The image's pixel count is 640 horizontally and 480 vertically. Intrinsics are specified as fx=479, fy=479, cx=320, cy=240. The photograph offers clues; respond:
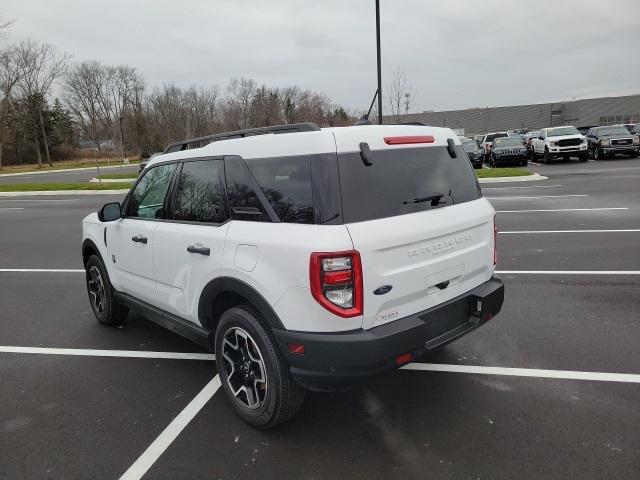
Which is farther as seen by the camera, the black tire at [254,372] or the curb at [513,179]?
the curb at [513,179]

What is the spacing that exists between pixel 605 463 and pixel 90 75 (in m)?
87.2

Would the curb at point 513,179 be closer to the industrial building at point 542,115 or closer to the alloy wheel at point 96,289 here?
the alloy wheel at point 96,289

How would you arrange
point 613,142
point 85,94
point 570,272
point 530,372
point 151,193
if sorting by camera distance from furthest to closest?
1. point 85,94
2. point 613,142
3. point 570,272
4. point 151,193
5. point 530,372

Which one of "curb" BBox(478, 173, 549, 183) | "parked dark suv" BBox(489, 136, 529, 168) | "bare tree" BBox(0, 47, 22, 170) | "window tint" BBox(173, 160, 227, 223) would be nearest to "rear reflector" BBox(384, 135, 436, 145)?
"window tint" BBox(173, 160, 227, 223)

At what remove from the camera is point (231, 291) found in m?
3.04

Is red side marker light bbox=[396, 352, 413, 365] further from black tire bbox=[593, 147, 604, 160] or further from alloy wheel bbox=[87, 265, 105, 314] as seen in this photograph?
black tire bbox=[593, 147, 604, 160]

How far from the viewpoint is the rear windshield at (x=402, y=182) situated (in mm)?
2705

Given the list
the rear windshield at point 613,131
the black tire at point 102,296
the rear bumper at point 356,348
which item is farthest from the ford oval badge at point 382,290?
the rear windshield at point 613,131

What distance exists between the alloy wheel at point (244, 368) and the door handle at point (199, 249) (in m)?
→ 0.53

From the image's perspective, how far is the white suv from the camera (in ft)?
8.59

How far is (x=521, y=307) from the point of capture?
512cm

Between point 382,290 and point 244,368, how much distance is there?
1122mm

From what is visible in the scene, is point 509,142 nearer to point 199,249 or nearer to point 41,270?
point 41,270

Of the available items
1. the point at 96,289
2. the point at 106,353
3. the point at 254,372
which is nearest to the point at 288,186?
the point at 254,372
